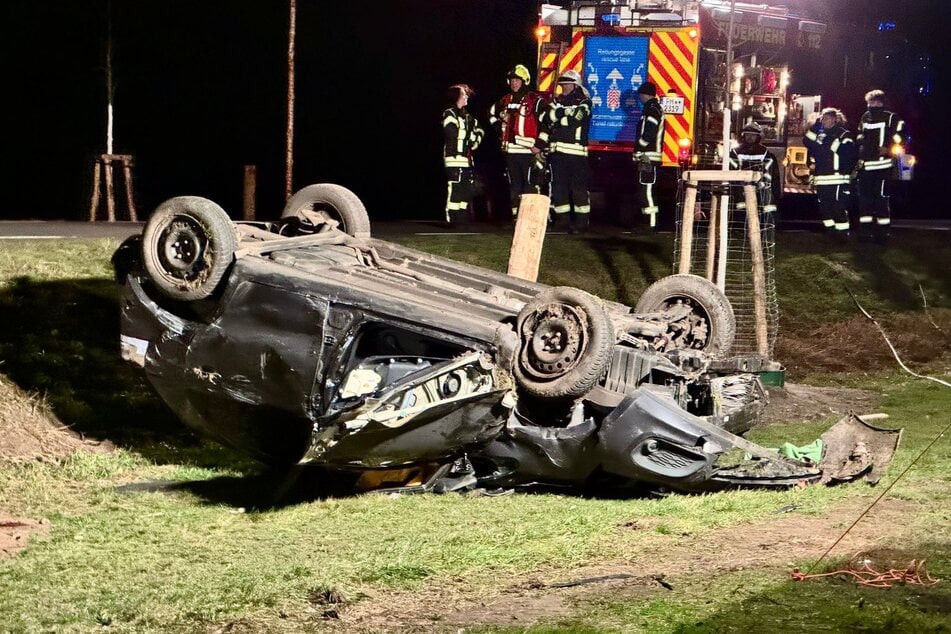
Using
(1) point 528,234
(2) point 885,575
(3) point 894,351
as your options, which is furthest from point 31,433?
(3) point 894,351

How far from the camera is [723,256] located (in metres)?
10.4

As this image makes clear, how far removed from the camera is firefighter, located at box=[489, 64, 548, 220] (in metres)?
14.8

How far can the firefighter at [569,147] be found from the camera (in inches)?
560

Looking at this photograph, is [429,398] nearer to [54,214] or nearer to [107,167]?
[107,167]

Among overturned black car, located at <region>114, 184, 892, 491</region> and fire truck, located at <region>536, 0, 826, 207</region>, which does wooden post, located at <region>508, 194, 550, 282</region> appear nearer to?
overturned black car, located at <region>114, 184, 892, 491</region>

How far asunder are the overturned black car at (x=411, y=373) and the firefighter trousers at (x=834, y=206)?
8.44 metres

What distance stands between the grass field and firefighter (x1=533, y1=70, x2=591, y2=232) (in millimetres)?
5941

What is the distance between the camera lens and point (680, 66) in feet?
49.8

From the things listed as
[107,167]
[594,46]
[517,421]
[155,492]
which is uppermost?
[594,46]

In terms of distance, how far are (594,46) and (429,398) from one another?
10.3 metres

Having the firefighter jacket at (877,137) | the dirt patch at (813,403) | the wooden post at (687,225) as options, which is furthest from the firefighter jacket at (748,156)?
the dirt patch at (813,403)

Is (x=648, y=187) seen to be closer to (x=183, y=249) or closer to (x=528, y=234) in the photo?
(x=528, y=234)

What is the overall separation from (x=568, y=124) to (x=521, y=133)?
82cm

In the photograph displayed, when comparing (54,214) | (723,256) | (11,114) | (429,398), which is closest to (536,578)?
(429,398)
